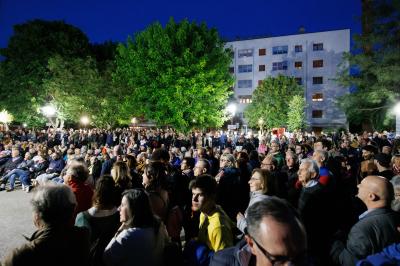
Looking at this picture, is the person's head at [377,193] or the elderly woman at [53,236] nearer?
the elderly woman at [53,236]

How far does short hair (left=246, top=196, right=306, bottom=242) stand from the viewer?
156cm

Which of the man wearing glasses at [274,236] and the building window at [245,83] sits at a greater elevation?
the building window at [245,83]

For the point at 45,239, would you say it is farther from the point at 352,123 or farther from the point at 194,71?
the point at 352,123

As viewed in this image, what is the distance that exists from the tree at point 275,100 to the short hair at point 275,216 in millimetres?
42239

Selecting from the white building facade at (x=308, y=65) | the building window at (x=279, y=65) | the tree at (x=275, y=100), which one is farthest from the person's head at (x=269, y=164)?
the building window at (x=279, y=65)

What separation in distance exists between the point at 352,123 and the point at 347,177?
41.7m

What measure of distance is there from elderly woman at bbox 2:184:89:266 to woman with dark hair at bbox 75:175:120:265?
53 centimetres

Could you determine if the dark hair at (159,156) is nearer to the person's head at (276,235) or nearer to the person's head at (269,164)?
the person's head at (269,164)

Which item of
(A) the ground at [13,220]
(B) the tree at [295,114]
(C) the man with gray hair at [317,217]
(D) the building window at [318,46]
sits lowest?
(A) the ground at [13,220]

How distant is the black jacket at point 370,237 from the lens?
242cm

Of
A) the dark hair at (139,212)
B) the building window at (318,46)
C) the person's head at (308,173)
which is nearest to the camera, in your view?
the dark hair at (139,212)

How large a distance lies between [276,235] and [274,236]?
0.01m

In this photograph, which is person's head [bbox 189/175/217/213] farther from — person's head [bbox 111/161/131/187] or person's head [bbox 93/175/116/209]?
person's head [bbox 111/161/131/187]

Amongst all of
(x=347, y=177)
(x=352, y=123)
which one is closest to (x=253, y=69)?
(x=352, y=123)
